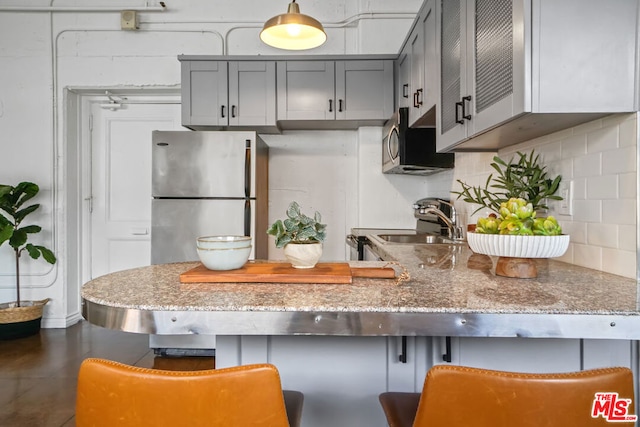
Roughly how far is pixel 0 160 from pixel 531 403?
4.22m

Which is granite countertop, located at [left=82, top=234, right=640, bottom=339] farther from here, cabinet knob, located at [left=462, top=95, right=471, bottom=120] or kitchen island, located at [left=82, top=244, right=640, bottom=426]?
cabinet knob, located at [left=462, top=95, right=471, bottom=120]

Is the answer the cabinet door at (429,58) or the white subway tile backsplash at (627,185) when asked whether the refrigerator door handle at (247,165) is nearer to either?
the cabinet door at (429,58)

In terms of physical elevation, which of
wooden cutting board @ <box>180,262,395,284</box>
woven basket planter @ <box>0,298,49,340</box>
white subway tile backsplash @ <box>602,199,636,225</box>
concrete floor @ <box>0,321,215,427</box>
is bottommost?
concrete floor @ <box>0,321,215,427</box>

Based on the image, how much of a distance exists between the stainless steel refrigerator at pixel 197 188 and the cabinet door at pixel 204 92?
31cm

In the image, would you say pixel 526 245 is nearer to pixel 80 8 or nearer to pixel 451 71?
pixel 451 71

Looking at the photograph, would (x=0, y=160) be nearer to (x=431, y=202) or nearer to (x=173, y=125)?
(x=173, y=125)

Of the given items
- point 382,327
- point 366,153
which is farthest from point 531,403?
point 366,153

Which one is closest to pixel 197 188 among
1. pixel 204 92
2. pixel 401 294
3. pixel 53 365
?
pixel 204 92

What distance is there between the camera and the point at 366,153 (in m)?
3.39

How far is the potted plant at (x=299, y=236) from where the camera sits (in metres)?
1.15

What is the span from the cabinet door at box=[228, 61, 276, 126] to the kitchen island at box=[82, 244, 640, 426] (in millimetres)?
2040

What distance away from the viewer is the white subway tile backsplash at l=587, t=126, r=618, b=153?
1256 millimetres

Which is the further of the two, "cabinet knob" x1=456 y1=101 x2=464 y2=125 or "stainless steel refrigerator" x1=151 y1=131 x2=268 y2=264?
"stainless steel refrigerator" x1=151 y1=131 x2=268 y2=264

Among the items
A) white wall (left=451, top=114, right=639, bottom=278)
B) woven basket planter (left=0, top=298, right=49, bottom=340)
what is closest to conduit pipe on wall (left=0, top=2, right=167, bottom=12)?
woven basket planter (left=0, top=298, right=49, bottom=340)
